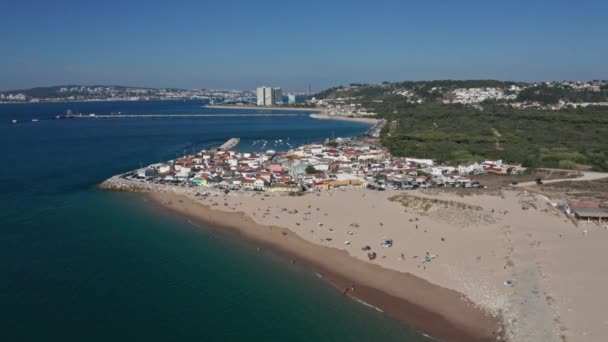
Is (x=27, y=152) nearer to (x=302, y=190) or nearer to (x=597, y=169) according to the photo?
(x=302, y=190)

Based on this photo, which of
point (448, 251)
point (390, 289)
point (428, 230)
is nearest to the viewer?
point (390, 289)

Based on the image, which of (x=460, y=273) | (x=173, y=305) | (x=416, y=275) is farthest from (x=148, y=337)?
(x=460, y=273)

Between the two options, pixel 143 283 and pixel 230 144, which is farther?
pixel 230 144

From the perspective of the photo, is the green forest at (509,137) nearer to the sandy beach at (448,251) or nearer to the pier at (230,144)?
the sandy beach at (448,251)

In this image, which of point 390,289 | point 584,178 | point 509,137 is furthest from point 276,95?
point 390,289

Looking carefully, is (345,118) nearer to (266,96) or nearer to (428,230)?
(266,96)

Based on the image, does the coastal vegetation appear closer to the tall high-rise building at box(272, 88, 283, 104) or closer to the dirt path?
the dirt path

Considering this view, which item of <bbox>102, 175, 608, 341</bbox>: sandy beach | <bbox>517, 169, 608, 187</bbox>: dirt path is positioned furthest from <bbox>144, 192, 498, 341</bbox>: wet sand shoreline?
<bbox>517, 169, 608, 187</bbox>: dirt path
